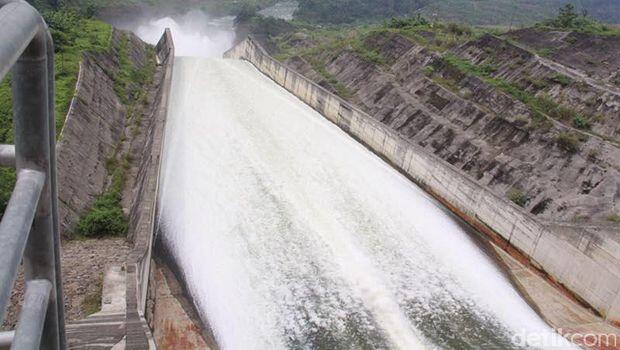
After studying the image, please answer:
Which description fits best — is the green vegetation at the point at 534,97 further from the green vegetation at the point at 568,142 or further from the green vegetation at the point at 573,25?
the green vegetation at the point at 573,25

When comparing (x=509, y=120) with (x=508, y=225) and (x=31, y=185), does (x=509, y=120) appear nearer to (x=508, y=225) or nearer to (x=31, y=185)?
(x=508, y=225)

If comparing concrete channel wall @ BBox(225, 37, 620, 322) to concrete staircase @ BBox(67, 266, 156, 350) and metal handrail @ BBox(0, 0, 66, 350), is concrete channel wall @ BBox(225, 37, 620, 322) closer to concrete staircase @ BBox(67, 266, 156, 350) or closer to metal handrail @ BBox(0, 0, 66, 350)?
concrete staircase @ BBox(67, 266, 156, 350)

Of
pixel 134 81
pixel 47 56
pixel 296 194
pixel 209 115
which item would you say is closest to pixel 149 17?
pixel 134 81

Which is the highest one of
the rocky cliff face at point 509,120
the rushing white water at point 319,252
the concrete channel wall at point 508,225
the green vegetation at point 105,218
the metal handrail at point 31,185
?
the metal handrail at point 31,185

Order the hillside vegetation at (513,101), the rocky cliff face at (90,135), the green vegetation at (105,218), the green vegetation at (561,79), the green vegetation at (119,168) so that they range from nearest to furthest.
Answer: the green vegetation at (105,218) < the green vegetation at (119,168) < the rocky cliff face at (90,135) < the hillside vegetation at (513,101) < the green vegetation at (561,79)

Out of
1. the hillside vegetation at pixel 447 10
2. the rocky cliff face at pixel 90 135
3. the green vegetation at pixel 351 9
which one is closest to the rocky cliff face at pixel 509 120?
the rocky cliff face at pixel 90 135

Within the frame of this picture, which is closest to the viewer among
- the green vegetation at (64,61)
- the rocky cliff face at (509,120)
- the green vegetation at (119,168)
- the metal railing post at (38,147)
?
the metal railing post at (38,147)

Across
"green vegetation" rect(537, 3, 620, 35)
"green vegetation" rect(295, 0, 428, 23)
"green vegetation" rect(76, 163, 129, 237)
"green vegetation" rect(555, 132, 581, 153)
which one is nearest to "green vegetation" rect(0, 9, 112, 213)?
"green vegetation" rect(76, 163, 129, 237)
